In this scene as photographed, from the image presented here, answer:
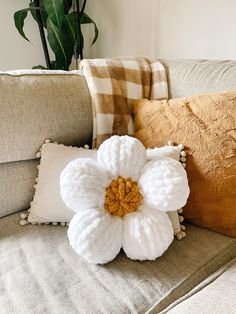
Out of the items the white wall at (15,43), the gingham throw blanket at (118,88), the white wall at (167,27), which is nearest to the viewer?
the gingham throw blanket at (118,88)

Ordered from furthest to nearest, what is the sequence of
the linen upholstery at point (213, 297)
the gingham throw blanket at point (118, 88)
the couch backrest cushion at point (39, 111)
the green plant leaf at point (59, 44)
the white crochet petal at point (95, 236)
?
1. the green plant leaf at point (59, 44)
2. the gingham throw blanket at point (118, 88)
3. the couch backrest cushion at point (39, 111)
4. the white crochet petal at point (95, 236)
5. the linen upholstery at point (213, 297)

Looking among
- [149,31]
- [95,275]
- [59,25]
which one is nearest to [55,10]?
[59,25]

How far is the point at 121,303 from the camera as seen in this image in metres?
0.65

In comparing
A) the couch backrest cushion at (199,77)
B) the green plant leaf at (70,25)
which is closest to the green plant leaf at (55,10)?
the green plant leaf at (70,25)

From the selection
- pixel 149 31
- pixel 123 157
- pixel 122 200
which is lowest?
pixel 122 200

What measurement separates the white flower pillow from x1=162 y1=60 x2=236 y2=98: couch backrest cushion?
1.27 feet

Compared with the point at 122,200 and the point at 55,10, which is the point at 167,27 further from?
the point at 122,200

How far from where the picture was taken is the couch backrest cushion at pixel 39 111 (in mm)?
944

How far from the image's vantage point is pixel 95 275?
722mm

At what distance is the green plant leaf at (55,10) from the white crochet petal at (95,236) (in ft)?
3.75

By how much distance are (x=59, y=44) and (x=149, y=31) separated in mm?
503

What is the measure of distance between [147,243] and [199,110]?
0.44m

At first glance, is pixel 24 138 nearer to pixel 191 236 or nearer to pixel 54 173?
pixel 54 173

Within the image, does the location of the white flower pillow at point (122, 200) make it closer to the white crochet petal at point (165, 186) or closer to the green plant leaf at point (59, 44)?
the white crochet petal at point (165, 186)
